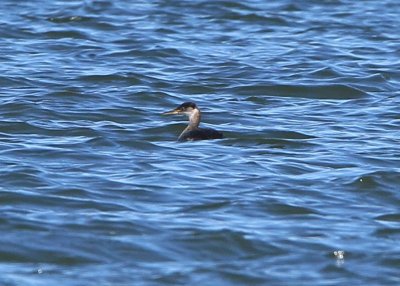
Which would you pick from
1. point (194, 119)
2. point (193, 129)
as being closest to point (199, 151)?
point (193, 129)

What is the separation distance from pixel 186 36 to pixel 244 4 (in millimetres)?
3802

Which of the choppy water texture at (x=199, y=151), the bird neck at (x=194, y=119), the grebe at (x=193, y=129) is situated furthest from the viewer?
the bird neck at (x=194, y=119)

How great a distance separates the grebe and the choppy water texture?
113mm

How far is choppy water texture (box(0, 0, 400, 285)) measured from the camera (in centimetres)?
980

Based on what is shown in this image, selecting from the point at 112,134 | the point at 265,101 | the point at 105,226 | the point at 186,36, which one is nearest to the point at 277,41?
the point at 186,36

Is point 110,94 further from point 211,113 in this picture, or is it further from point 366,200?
point 366,200

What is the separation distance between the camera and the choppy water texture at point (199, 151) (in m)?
9.80

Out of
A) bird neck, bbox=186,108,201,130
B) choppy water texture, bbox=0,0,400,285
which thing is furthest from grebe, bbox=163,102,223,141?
choppy water texture, bbox=0,0,400,285

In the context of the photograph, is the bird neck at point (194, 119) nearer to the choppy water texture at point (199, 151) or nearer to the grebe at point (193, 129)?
the grebe at point (193, 129)

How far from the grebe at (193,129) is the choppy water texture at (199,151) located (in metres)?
0.11

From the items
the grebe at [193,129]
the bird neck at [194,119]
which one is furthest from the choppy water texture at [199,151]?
the bird neck at [194,119]

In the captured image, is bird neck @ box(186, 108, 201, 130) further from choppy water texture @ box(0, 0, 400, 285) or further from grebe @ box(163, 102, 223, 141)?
choppy water texture @ box(0, 0, 400, 285)

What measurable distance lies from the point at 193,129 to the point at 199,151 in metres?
0.68

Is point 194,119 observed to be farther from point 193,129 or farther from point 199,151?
point 199,151
